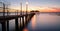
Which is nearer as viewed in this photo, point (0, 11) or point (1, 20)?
point (1, 20)

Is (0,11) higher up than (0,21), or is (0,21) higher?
(0,11)

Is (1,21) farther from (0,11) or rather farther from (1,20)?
(0,11)

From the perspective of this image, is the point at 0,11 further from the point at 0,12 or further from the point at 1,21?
the point at 1,21

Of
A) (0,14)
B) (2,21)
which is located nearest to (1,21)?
(2,21)

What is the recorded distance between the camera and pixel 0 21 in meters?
7.11

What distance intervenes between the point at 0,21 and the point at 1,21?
0.28 feet

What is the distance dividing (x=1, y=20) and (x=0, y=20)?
2.8 inches

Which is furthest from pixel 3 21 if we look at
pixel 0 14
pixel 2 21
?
pixel 0 14

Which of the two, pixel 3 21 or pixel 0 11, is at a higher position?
pixel 0 11

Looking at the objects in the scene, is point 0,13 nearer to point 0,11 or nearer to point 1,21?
point 0,11

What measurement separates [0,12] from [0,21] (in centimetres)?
204

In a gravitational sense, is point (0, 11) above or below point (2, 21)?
above

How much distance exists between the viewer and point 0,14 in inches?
343

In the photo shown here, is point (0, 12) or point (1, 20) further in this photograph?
point (0, 12)
